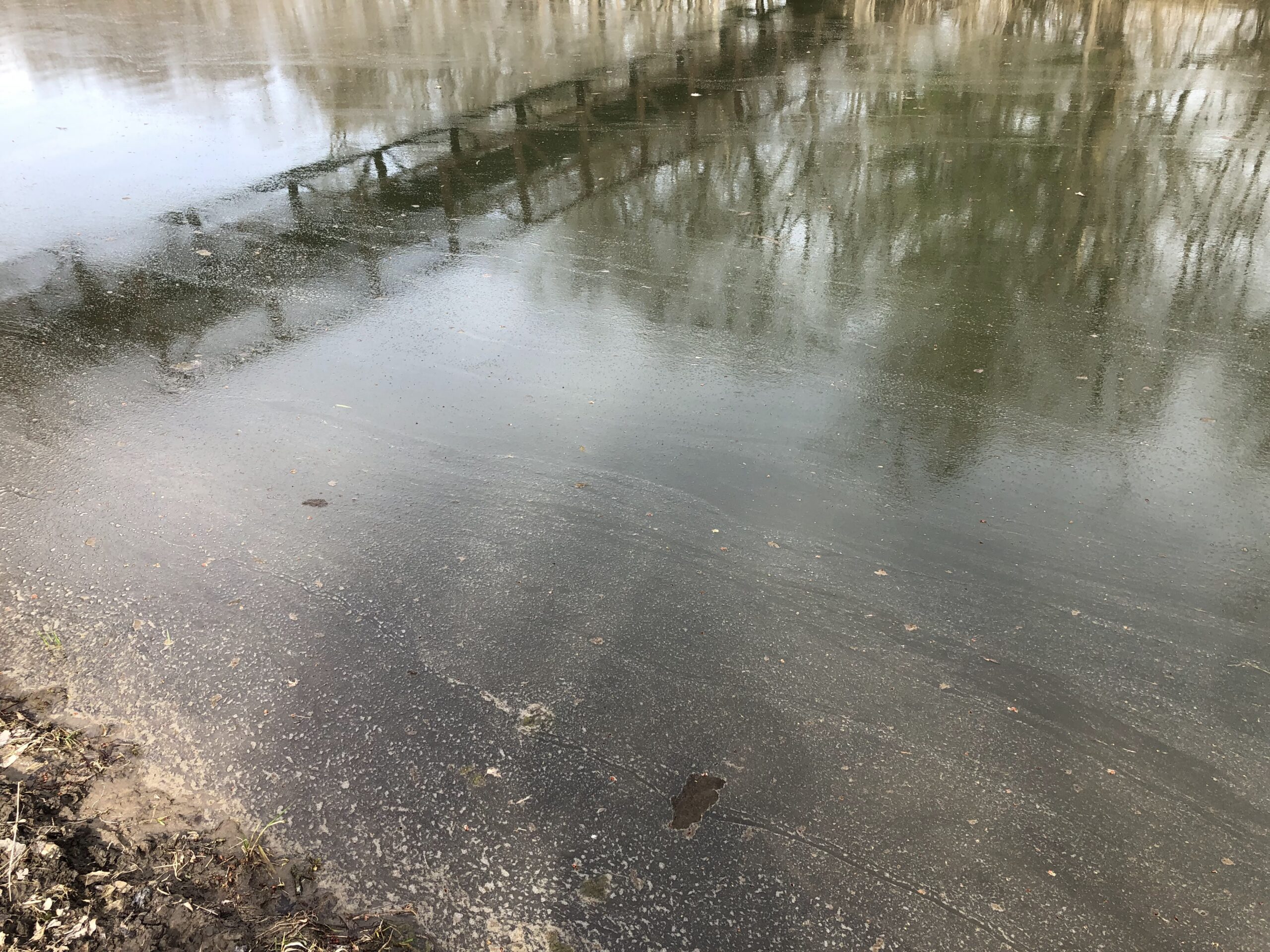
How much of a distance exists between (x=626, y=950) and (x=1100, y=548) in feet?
8.84

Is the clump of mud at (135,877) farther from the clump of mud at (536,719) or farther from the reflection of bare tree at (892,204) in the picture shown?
the reflection of bare tree at (892,204)

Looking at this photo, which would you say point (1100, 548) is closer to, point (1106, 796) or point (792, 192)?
point (1106, 796)

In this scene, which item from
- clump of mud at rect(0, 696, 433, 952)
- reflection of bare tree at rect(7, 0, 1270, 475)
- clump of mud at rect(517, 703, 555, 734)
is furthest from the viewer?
reflection of bare tree at rect(7, 0, 1270, 475)

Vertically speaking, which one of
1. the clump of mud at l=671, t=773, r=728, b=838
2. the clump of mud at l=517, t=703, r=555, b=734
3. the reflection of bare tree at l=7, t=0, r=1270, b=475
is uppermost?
the reflection of bare tree at l=7, t=0, r=1270, b=475

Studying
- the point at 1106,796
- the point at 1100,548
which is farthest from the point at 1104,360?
the point at 1106,796

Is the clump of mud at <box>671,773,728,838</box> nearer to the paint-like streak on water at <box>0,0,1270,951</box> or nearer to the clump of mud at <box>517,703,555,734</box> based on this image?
the paint-like streak on water at <box>0,0,1270,951</box>

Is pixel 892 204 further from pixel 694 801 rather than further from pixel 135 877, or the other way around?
pixel 135 877

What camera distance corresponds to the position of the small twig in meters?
2.29

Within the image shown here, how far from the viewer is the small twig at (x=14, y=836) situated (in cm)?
229

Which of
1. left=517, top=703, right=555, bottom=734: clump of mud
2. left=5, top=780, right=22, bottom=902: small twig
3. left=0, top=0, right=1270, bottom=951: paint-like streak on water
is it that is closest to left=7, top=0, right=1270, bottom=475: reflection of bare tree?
left=0, top=0, right=1270, bottom=951: paint-like streak on water

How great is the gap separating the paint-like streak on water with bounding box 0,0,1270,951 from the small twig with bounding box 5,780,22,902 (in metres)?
0.43

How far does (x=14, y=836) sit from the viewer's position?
243 cm

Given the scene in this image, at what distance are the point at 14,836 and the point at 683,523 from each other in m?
2.67

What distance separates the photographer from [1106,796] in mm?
2766
